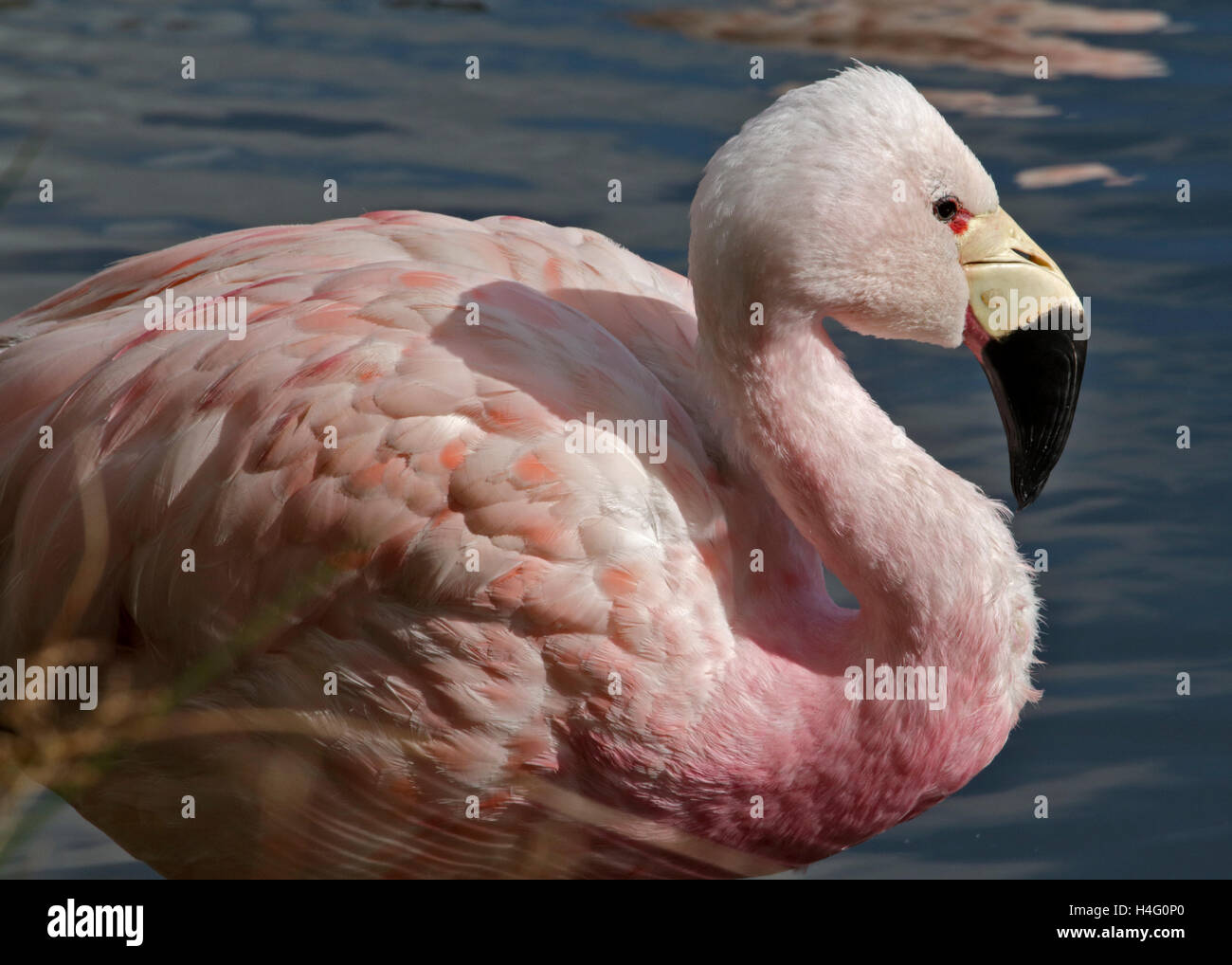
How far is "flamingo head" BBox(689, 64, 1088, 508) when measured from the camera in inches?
142

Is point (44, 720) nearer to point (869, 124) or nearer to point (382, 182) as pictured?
point (869, 124)

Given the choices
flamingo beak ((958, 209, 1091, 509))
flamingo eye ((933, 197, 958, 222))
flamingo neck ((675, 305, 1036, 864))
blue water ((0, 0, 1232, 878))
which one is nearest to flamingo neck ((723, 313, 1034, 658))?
flamingo neck ((675, 305, 1036, 864))

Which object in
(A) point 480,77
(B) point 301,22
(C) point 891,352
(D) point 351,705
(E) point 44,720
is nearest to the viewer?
(D) point 351,705

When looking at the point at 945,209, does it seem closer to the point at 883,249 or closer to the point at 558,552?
the point at 883,249

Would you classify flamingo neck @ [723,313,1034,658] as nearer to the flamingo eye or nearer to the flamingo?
the flamingo

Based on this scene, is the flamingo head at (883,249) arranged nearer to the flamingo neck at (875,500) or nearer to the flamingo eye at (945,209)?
the flamingo eye at (945,209)

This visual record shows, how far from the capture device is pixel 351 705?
3.93 metres

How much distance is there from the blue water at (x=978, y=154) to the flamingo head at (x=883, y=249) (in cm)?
156

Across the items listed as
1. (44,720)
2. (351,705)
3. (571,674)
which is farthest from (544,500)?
(44,720)

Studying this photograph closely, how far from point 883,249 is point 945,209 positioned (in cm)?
20

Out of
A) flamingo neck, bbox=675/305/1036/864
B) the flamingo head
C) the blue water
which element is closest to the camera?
the flamingo head

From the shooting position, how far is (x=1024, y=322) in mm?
3840

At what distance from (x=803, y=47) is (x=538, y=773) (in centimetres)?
611

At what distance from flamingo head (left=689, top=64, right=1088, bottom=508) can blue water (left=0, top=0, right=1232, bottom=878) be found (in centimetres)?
156
